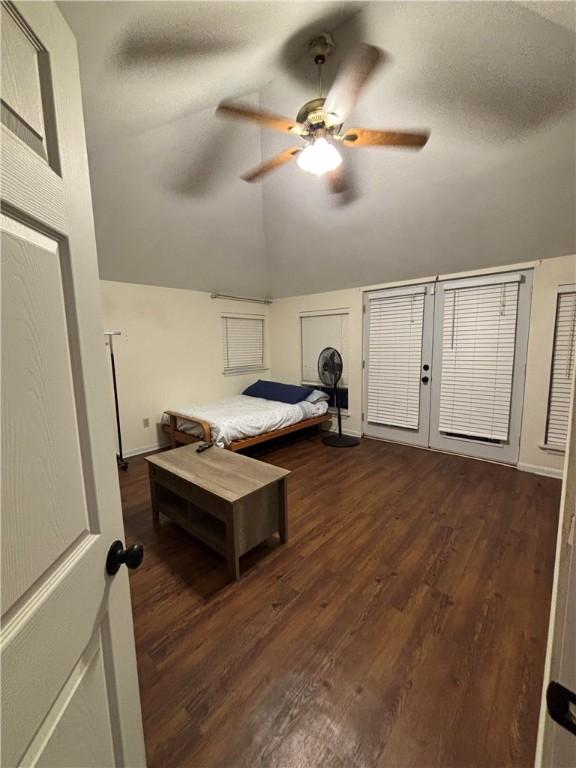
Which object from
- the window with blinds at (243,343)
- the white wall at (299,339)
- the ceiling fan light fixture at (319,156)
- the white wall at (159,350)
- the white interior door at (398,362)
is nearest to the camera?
the ceiling fan light fixture at (319,156)

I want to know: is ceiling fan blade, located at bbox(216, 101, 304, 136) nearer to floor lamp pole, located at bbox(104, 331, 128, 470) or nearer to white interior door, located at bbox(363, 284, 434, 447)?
floor lamp pole, located at bbox(104, 331, 128, 470)

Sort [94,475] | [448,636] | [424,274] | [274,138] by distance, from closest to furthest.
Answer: [94,475] < [448,636] < [274,138] < [424,274]

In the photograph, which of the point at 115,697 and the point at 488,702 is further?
the point at 488,702

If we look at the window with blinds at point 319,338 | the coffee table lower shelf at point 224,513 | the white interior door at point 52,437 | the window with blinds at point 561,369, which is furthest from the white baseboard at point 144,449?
the window with blinds at point 561,369

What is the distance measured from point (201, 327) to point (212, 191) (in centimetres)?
187

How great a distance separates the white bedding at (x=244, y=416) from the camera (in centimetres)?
330

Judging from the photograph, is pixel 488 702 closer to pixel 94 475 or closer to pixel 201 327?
pixel 94 475

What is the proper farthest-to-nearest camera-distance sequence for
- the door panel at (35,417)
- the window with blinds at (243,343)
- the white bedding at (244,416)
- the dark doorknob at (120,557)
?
the window with blinds at (243,343)
the white bedding at (244,416)
the dark doorknob at (120,557)
the door panel at (35,417)

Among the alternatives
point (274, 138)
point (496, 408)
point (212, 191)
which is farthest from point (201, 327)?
point (496, 408)

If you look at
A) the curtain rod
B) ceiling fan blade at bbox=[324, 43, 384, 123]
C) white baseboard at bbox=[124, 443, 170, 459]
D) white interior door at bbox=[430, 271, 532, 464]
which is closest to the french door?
white interior door at bbox=[430, 271, 532, 464]

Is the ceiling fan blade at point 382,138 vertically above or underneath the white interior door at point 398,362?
above

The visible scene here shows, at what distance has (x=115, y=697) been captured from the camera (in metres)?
0.69

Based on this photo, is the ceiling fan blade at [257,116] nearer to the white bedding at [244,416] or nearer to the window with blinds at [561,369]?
the white bedding at [244,416]

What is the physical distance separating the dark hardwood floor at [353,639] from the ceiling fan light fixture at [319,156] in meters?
2.41
